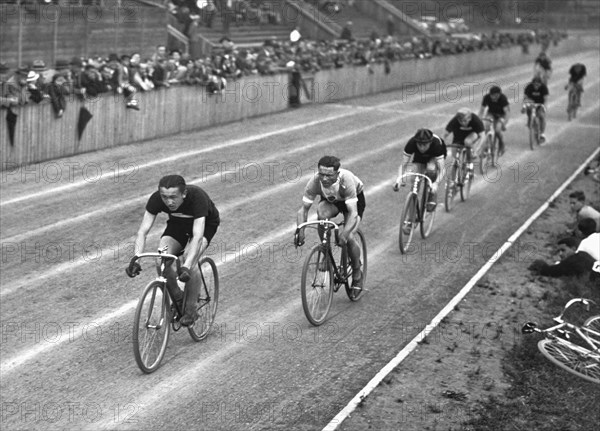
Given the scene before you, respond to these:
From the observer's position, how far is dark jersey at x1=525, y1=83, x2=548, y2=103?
24.8m

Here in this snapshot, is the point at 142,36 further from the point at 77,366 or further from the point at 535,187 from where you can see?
the point at 77,366

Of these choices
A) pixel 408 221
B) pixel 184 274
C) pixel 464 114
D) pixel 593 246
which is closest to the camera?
pixel 184 274

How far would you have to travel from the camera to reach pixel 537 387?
1023 centimetres

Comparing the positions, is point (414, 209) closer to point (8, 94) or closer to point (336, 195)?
point (336, 195)

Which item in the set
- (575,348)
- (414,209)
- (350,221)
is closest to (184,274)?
(350,221)

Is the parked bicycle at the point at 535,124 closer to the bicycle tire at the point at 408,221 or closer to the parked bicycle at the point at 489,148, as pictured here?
the parked bicycle at the point at 489,148

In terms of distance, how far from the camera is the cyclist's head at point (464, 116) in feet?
57.5

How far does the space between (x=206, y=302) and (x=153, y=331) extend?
3.70ft

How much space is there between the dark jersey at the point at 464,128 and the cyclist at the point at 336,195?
6195mm

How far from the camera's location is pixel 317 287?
1177 centimetres

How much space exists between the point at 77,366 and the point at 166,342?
0.91m

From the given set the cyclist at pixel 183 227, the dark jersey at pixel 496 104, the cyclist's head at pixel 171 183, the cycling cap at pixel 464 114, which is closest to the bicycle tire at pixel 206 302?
the cyclist at pixel 183 227

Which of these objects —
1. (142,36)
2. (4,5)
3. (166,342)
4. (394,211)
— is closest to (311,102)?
(142,36)

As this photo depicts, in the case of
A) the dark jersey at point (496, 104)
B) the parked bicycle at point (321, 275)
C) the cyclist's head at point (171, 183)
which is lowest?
the parked bicycle at point (321, 275)
